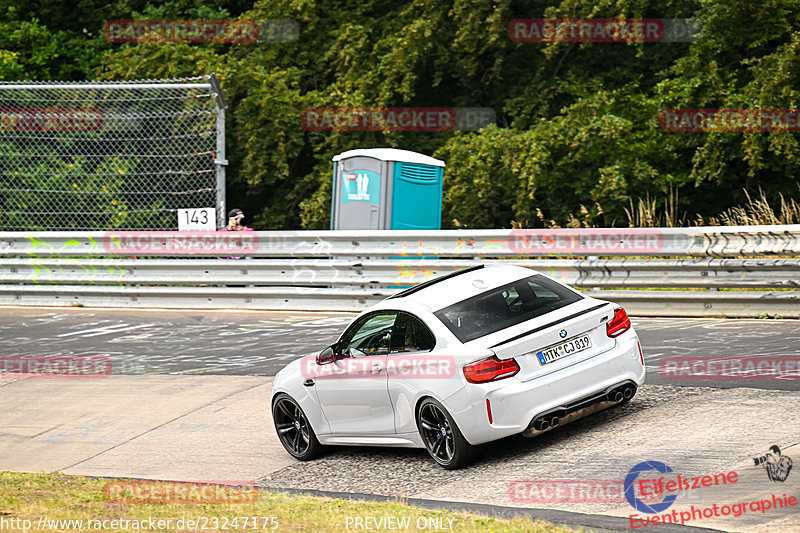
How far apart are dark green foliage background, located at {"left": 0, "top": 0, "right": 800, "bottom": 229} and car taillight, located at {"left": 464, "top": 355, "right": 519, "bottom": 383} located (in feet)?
47.4

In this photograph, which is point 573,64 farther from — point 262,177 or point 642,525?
point 642,525

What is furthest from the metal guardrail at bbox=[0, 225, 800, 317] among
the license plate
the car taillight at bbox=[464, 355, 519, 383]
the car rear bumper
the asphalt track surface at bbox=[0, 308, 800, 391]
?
the car taillight at bbox=[464, 355, 519, 383]

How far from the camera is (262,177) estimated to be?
1066 inches

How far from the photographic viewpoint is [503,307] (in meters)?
8.46

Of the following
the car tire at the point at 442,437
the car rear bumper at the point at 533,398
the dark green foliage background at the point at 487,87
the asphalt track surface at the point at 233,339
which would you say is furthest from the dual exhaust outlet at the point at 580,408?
the dark green foliage background at the point at 487,87

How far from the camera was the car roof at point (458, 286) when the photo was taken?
8.62m

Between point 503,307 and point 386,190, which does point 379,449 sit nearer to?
point 503,307

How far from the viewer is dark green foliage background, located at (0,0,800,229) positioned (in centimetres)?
2295

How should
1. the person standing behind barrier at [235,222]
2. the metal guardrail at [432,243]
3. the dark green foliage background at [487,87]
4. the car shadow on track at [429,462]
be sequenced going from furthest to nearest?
the dark green foliage background at [487,87] → the person standing behind barrier at [235,222] → the metal guardrail at [432,243] → the car shadow on track at [429,462]

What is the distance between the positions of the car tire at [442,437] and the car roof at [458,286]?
0.81 meters

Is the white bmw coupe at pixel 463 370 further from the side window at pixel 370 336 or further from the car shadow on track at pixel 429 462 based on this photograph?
the car shadow on track at pixel 429 462

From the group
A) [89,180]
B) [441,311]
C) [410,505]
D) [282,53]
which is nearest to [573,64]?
[282,53]

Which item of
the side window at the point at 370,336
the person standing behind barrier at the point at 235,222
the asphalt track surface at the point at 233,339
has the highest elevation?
the side window at the point at 370,336

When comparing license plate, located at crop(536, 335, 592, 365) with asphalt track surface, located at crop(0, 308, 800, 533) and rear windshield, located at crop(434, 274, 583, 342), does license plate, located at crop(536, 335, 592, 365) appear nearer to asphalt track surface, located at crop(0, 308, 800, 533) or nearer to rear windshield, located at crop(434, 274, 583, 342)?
rear windshield, located at crop(434, 274, 583, 342)
